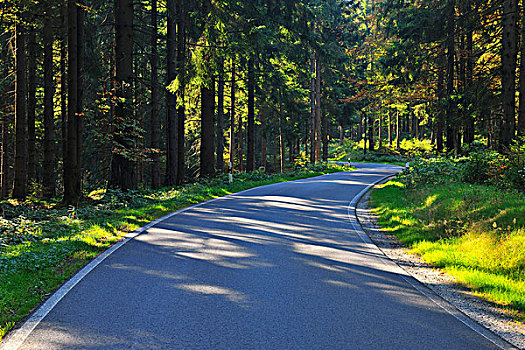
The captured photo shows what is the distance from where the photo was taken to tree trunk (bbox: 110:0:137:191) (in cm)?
1480

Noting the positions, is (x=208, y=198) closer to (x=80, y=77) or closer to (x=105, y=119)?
(x=105, y=119)

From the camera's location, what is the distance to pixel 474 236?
8188 mm

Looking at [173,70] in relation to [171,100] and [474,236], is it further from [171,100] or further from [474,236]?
[474,236]

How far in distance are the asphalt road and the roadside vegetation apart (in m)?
1.01

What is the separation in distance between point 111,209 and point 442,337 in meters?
11.3

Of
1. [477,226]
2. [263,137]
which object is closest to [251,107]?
[263,137]

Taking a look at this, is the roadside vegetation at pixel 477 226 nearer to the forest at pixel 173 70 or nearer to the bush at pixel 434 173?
the bush at pixel 434 173

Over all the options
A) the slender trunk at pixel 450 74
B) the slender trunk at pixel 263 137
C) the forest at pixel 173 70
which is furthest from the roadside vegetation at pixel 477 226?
the slender trunk at pixel 263 137

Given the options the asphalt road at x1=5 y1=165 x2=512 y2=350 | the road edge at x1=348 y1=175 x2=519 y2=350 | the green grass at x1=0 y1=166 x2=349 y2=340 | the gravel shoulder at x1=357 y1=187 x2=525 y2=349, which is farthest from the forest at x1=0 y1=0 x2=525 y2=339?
the asphalt road at x1=5 y1=165 x2=512 y2=350

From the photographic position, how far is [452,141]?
26.2 meters

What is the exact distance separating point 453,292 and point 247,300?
117 inches

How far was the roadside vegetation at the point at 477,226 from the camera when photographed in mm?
6391

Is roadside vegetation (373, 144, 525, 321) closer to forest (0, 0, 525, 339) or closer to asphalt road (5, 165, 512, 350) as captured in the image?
forest (0, 0, 525, 339)

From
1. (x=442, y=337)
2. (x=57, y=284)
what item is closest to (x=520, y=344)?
(x=442, y=337)
